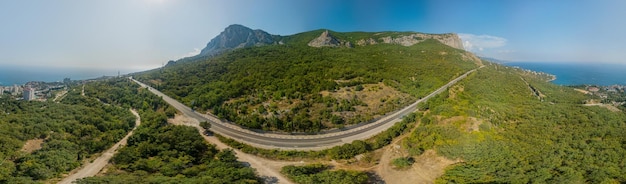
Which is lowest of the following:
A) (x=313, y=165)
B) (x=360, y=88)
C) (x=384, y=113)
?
(x=313, y=165)

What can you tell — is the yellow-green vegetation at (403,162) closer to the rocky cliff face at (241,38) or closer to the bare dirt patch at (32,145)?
the bare dirt patch at (32,145)

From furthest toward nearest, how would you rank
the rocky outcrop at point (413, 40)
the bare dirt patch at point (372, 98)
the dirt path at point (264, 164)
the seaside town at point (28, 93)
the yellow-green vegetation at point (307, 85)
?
1. the rocky outcrop at point (413, 40)
2. the seaside town at point (28, 93)
3. the bare dirt patch at point (372, 98)
4. the yellow-green vegetation at point (307, 85)
5. the dirt path at point (264, 164)

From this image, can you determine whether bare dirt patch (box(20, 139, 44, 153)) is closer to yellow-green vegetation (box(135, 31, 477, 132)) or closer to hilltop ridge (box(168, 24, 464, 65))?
yellow-green vegetation (box(135, 31, 477, 132))

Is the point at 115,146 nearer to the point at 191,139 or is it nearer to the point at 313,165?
the point at 191,139

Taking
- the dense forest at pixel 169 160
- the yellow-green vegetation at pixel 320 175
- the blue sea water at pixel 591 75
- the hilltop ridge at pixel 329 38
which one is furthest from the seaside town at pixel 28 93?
the blue sea water at pixel 591 75

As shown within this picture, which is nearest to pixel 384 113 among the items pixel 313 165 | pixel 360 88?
pixel 360 88

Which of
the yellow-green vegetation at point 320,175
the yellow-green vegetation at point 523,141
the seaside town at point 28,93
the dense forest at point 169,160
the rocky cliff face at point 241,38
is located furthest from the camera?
the rocky cliff face at point 241,38

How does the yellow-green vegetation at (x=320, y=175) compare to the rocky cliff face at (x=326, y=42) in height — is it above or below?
below
